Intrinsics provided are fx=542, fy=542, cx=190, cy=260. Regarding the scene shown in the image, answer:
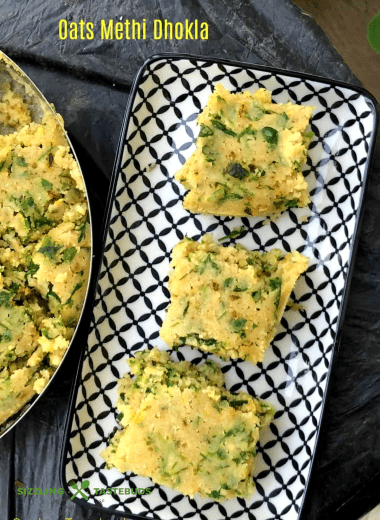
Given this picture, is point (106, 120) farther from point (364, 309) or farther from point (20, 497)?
→ point (20, 497)

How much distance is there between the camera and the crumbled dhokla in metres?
2.21

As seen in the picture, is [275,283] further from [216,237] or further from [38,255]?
[38,255]

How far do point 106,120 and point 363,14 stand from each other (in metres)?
1.43

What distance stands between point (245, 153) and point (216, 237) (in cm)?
40

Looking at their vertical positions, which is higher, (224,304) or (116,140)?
(116,140)

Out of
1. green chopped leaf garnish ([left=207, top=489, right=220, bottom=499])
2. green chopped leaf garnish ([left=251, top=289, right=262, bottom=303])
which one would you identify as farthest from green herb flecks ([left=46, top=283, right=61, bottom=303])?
green chopped leaf garnish ([left=207, top=489, right=220, bottom=499])

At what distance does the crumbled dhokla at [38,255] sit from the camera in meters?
2.21

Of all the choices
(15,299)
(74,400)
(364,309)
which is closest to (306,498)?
(364,309)

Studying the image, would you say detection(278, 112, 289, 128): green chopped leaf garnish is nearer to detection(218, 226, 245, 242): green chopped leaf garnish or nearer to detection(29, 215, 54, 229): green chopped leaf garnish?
detection(218, 226, 245, 242): green chopped leaf garnish

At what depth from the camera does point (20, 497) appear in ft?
8.61

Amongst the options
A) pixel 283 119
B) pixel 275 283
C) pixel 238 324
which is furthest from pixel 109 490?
pixel 283 119

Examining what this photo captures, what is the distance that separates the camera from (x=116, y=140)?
263 cm

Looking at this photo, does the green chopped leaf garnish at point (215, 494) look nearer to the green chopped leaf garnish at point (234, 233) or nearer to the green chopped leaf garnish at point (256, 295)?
the green chopped leaf garnish at point (256, 295)

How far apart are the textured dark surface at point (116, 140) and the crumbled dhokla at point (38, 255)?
1.06ft
